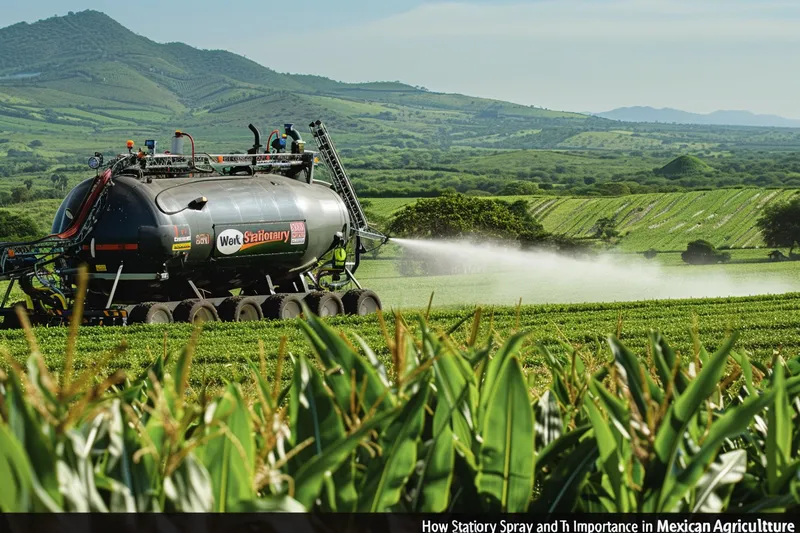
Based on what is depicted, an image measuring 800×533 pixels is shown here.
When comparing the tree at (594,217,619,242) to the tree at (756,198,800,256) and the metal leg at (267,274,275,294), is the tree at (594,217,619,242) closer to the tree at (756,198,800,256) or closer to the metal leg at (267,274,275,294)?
the tree at (756,198,800,256)

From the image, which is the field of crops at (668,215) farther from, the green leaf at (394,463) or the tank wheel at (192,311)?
the green leaf at (394,463)

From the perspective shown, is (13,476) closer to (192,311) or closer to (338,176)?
(192,311)

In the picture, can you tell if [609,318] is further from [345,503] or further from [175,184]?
[345,503]

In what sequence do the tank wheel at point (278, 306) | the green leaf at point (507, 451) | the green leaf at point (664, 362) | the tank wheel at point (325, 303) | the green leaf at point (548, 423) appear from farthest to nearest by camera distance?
the tank wheel at point (325, 303), the tank wheel at point (278, 306), the green leaf at point (664, 362), the green leaf at point (548, 423), the green leaf at point (507, 451)

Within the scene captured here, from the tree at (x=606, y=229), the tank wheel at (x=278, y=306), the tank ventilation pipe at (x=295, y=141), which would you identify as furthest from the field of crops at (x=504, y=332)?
the tree at (x=606, y=229)

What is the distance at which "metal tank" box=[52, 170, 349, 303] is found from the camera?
20266 mm

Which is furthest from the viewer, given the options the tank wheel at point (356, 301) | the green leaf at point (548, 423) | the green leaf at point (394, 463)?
the tank wheel at point (356, 301)

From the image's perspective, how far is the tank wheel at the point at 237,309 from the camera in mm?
21625

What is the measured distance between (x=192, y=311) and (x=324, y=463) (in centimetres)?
1863

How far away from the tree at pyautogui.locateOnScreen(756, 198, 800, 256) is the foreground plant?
61446 millimetres

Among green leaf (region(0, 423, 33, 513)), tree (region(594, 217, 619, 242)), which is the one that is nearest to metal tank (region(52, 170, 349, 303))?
green leaf (region(0, 423, 33, 513))

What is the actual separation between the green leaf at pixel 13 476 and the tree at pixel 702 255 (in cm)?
5909

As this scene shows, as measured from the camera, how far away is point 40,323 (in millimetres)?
21484

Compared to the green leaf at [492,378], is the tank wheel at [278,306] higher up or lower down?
lower down
